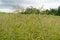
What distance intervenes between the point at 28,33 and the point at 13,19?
1.77 feet

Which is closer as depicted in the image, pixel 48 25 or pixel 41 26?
pixel 41 26

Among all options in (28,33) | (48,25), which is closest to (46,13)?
(48,25)

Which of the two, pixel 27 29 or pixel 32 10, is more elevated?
pixel 32 10

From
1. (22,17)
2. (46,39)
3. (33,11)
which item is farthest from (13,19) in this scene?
(46,39)

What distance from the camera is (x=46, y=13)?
159 inches

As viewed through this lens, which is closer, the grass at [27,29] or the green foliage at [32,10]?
the grass at [27,29]

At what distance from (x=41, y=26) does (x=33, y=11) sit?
0.93 feet

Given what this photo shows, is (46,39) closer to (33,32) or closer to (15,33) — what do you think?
(33,32)

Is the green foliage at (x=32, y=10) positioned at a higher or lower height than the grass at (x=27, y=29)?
higher

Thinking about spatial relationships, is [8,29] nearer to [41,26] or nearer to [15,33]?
[15,33]

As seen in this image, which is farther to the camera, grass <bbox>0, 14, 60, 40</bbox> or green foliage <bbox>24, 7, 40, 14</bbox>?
green foliage <bbox>24, 7, 40, 14</bbox>

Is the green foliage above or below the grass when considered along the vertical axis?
above

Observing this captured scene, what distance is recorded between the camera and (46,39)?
12.4 feet

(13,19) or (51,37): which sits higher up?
(13,19)
